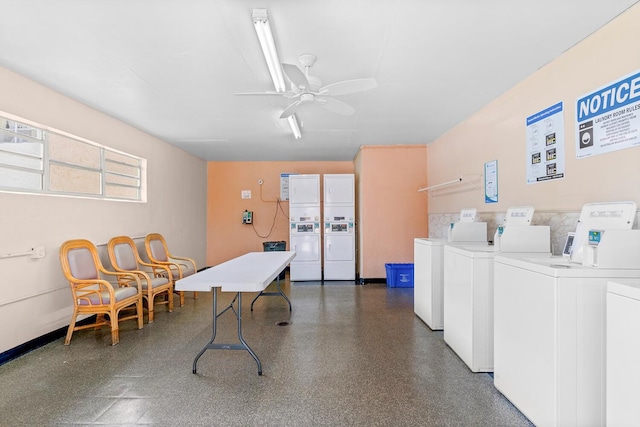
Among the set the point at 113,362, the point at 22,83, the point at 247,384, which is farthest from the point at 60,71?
the point at 247,384

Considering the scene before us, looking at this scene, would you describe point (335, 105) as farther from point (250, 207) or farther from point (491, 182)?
point (250, 207)

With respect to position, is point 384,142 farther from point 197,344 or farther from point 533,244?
point 197,344

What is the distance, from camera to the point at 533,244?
2545 millimetres

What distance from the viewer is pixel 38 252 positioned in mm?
3100

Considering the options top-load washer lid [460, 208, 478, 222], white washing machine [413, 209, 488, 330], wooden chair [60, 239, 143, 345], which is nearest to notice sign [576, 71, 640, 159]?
white washing machine [413, 209, 488, 330]

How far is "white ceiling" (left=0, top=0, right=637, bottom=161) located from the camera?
2.03m

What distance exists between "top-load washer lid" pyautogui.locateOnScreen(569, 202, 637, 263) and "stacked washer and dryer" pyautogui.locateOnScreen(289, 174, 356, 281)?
168 inches

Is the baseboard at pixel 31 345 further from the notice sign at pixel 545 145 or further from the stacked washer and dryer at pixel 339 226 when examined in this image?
the notice sign at pixel 545 145

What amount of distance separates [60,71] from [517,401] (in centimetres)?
460

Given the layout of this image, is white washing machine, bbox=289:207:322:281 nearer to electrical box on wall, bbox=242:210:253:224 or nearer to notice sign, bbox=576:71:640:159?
electrical box on wall, bbox=242:210:253:224

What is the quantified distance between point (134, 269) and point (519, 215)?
4.73 m

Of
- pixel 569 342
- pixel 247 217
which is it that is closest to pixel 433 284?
pixel 569 342

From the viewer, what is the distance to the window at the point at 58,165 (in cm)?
294

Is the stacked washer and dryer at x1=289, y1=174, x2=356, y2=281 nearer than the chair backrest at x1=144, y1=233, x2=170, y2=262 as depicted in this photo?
No
